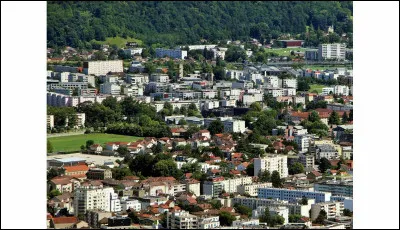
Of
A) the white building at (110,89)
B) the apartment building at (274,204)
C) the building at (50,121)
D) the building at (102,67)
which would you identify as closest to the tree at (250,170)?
the apartment building at (274,204)

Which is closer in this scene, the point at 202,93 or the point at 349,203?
the point at 349,203

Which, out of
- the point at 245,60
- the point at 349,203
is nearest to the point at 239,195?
the point at 349,203

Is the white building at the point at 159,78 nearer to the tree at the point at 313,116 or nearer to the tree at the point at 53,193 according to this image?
the tree at the point at 313,116

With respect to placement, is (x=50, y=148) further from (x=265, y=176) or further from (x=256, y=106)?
(x=256, y=106)

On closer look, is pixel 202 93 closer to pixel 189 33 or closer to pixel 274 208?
pixel 189 33
